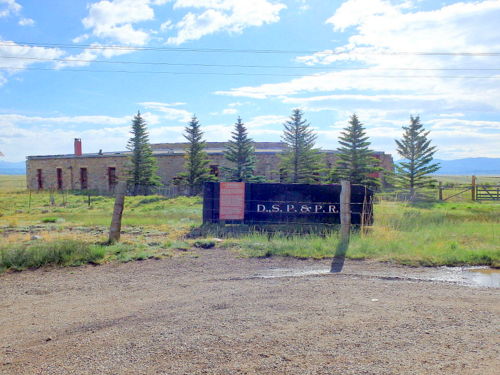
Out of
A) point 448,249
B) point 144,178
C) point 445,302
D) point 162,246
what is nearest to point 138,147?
point 144,178

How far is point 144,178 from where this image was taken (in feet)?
129

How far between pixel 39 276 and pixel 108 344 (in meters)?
3.88

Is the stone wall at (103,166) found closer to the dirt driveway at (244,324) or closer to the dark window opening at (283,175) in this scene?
the dark window opening at (283,175)

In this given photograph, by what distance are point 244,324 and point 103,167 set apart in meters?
42.2

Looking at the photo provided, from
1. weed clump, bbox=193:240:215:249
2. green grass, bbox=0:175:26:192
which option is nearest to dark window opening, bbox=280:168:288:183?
weed clump, bbox=193:240:215:249

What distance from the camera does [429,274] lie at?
7.49 m

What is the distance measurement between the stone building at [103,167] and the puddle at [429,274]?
29.2 meters

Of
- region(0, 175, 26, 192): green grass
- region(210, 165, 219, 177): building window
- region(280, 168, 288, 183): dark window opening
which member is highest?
region(210, 165, 219, 177): building window

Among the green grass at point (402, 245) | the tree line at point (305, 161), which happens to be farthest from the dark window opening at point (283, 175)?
the green grass at point (402, 245)

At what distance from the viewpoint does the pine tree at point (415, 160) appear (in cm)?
3647

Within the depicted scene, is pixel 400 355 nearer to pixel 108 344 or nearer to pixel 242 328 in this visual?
pixel 242 328

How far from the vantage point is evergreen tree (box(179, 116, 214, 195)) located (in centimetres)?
3753

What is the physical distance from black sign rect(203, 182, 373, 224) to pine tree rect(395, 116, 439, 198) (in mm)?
25341

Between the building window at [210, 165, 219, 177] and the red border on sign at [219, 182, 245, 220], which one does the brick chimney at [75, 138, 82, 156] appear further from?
the red border on sign at [219, 182, 245, 220]
